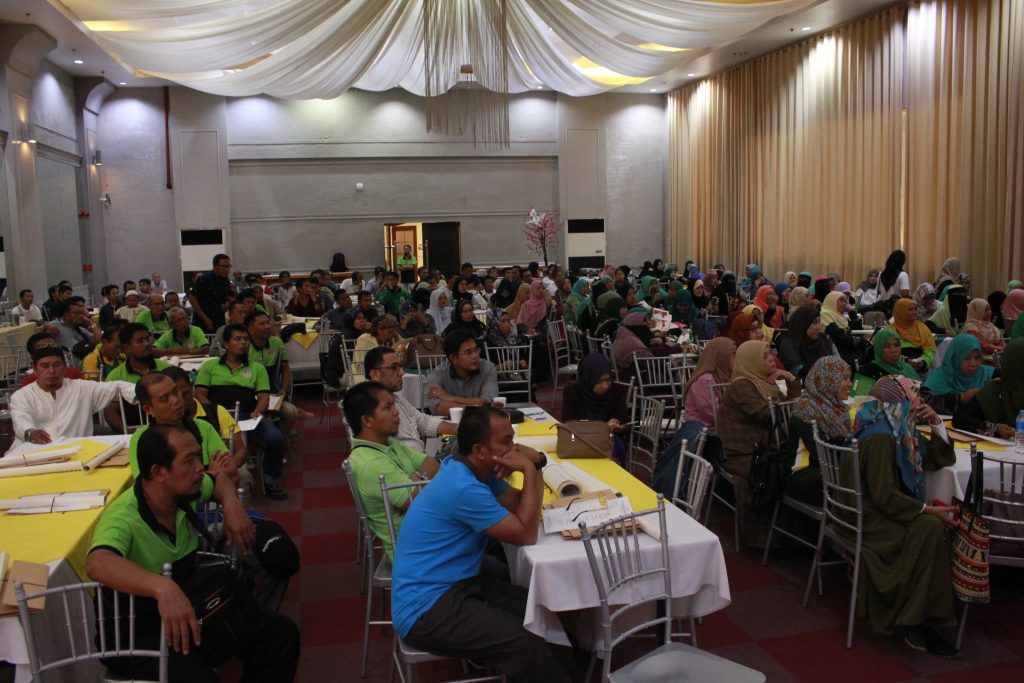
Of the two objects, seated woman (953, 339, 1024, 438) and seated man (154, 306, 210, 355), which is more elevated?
seated man (154, 306, 210, 355)

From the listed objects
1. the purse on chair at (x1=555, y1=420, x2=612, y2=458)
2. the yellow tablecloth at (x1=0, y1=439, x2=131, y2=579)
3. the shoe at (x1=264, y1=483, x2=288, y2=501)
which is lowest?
the shoe at (x1=264, y1=483, x2=288, y2=501)

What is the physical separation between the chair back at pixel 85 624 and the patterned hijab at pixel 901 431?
2.93m

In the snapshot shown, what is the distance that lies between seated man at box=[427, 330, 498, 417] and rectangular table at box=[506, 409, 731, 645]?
2.06 metres

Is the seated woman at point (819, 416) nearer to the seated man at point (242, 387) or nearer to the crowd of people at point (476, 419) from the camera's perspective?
the crowd of people at point (476, 419)

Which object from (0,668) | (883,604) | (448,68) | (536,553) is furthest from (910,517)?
(448,68)

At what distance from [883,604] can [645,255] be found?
17.7 m

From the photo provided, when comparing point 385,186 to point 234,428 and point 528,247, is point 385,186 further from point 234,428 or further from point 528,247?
point 234,428

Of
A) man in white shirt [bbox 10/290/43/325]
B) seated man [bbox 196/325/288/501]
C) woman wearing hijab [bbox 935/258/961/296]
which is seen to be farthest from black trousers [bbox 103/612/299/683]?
woman wearing hijab [bbox 935/258/961/296]

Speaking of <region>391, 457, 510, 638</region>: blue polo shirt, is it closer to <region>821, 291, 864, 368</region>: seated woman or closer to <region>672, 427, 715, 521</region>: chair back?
<region>672, 427, 715, 521</region>: chair back

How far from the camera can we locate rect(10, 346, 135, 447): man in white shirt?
4703 mm

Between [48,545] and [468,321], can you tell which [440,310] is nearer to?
[468,321]

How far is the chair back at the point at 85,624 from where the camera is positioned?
7.13ft

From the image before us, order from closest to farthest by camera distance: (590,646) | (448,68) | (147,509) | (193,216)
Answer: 1. (147,509)
2. (590,646)
3. (448,68)
4. (193,216)

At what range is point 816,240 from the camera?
50.3 ft
